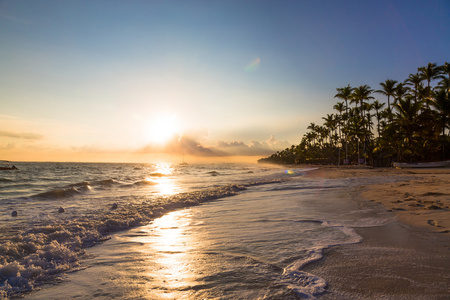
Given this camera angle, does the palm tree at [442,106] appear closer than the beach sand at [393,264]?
No

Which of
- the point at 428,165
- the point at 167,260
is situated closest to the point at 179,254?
the point at 167,260

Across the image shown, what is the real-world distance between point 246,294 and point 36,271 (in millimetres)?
3479

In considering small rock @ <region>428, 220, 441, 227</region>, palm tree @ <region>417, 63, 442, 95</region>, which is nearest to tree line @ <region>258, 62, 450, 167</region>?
palm tree @ <region>417, 63, 442, 95</region>

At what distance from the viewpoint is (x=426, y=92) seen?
154 feet

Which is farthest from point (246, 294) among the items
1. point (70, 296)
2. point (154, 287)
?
point (70, 296)

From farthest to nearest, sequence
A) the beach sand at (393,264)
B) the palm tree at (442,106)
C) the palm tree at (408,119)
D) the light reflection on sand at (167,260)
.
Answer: the palm tree at (408,119) < the palm tree at (442,106) < the light reflection on sand at (167,260) < the beach sand at (393,264)

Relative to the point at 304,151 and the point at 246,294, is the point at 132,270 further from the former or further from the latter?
the point at 304,151

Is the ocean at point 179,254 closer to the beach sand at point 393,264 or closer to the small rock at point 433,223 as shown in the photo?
the beach sand at point 393,264

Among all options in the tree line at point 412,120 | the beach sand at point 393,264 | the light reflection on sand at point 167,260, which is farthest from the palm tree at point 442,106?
the light reflection on sand at point 167,260

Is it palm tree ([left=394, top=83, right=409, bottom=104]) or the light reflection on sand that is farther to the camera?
palm tree ([left=394, top=83, right=409, bottom=104])

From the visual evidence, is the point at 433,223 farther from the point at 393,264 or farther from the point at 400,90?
the point at 400,90

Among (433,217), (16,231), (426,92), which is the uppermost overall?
(426,92)

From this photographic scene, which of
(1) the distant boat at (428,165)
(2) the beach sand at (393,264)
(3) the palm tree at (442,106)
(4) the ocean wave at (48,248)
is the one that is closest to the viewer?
(2) the beach sand at (393,264)

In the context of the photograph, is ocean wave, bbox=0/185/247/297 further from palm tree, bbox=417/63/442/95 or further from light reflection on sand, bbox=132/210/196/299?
palm tree, bbox=417/63/442/95
